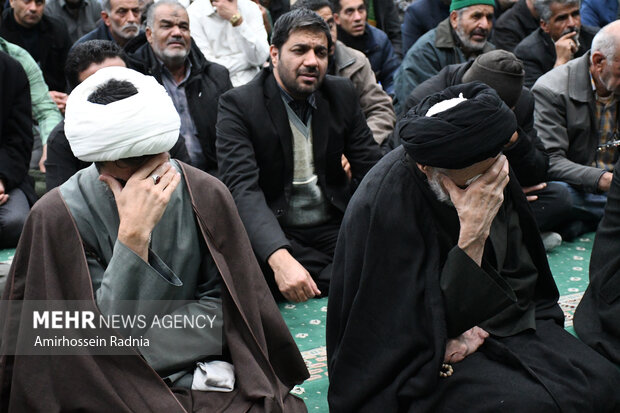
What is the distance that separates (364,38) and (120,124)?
15.9 feet

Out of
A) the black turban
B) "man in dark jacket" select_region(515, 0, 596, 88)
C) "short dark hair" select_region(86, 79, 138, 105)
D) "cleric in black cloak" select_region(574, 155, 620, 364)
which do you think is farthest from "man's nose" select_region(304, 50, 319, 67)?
"man in dark jacket" select_region(515, 0, 596, 88)

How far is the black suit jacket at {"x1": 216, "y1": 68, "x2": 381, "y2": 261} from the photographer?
163 inches

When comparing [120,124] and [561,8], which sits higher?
[120,124]

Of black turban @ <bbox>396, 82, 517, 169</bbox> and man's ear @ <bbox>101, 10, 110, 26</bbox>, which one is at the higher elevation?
black turban @ <bbox>396, 82, 517, 169</bbox>

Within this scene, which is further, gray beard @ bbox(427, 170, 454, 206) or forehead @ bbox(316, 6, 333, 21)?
forehead @ bbox(316, 6, 333, 21)

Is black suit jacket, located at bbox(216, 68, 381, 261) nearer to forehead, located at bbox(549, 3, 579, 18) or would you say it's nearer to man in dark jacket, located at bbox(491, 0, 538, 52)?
Answer: forehead, located at bbox(549, 3, 579, 18)

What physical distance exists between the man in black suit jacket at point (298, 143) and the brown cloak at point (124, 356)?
1.46 m

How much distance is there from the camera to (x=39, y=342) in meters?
2.31

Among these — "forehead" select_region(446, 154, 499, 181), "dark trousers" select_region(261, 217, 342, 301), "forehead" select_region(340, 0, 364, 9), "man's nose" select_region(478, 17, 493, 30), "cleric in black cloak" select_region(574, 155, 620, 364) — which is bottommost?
"dark trousers" select_region(261, 217, 342, 301)

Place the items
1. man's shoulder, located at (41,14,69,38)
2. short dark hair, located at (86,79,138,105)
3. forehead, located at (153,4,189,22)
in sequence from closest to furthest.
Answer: short dark hair, located at (86,79,138,105)
forehead, located at (153,4,189,22)
man's shoulder, located at (41,14,69,38)

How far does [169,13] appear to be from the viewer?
5.50 metres

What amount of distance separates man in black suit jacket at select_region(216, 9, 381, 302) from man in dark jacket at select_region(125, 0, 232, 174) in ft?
3.45

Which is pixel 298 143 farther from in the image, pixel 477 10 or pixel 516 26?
pixel 516 26

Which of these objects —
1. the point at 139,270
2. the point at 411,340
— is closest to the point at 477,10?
the point at 411,340
